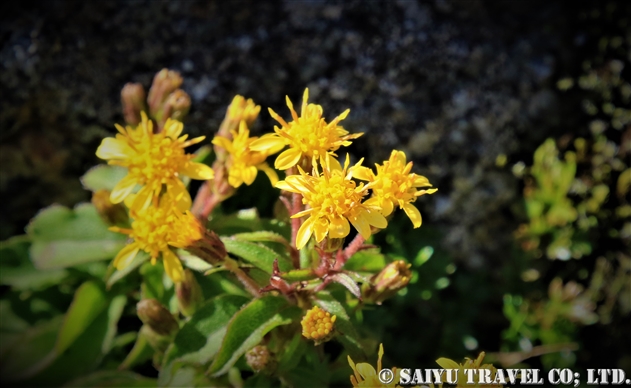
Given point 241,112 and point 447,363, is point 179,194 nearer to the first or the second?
point 241,112

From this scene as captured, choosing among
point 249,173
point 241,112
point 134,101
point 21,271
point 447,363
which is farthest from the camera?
point 21,271

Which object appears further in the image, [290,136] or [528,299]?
[528,299]

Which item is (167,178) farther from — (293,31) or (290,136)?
(293,31)

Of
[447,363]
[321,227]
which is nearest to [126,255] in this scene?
[321,227]

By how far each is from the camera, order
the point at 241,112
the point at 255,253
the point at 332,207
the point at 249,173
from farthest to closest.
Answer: the point at 241,112 < the point at 249,173 < the point at 255,253 < the point at 332,207

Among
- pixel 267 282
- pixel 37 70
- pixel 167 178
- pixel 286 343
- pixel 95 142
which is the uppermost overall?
pixel 37 70

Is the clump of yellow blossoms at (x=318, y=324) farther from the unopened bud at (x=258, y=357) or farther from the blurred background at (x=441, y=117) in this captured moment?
the blurred background at (x=441, y=117)

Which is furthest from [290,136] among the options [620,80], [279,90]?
[620,80]

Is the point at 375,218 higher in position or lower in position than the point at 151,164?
lower
